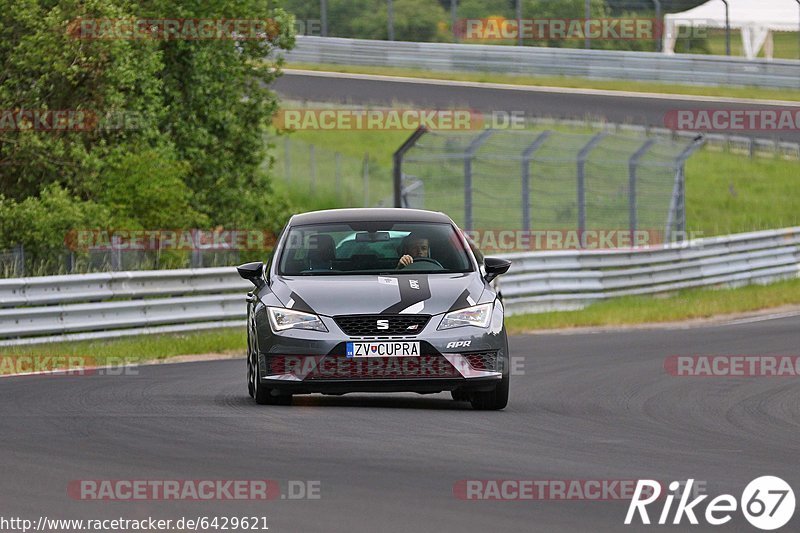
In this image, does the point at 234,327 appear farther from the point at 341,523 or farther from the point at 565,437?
the point at 341,523

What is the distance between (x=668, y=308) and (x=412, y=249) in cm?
1284

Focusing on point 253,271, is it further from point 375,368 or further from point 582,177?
point 582,177

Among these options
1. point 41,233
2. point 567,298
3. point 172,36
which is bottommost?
point 567,298

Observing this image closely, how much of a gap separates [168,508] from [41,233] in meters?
15.5

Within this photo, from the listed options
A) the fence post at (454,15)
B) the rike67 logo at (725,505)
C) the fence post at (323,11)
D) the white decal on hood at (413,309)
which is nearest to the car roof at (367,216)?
the white decal on hood at (413,309)

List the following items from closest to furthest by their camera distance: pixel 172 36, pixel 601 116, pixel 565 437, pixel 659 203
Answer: pixel 565 437 → pixel 172 36 → pixel 659 203 → pixel 601 116

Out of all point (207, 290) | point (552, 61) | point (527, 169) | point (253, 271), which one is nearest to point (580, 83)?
point (552, 61)

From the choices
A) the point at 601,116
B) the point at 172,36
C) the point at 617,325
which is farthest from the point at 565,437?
the point at 601,116

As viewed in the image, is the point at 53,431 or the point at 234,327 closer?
the point at 53,431

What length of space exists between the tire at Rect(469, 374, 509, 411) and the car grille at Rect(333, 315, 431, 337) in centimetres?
79

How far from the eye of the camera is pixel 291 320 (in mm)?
10992

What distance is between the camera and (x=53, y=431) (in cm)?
976

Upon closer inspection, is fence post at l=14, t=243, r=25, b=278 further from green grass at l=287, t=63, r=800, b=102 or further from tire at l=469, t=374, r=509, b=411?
green grass at l=287, t=63, r=800, b=102

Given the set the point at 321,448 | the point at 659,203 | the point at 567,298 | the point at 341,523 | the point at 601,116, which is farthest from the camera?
the point at 601,116
